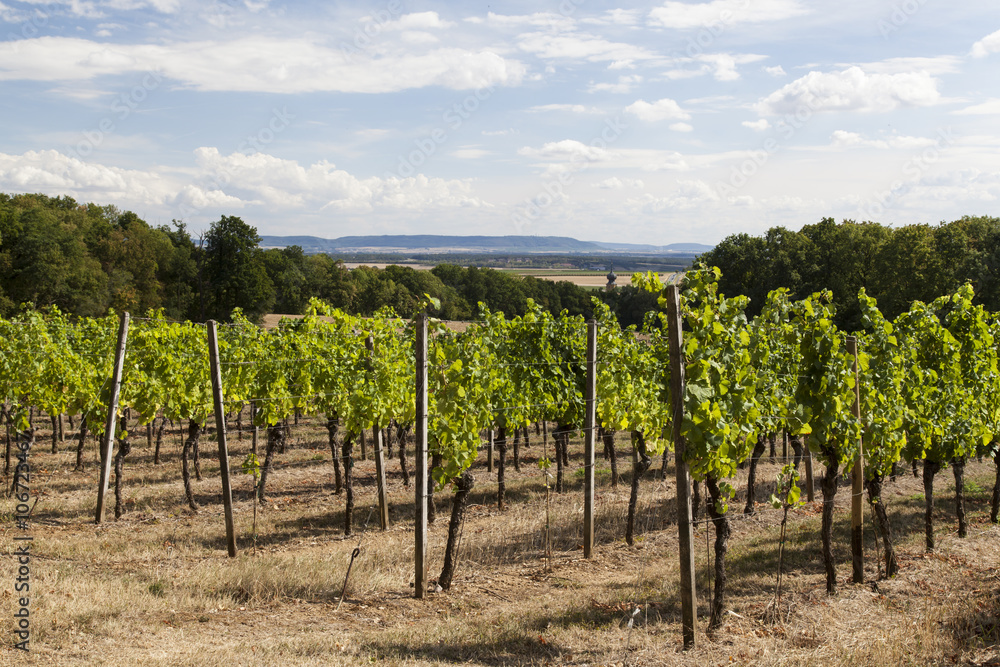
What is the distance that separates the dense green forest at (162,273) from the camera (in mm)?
38031

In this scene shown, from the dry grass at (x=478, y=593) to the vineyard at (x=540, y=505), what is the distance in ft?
0.16

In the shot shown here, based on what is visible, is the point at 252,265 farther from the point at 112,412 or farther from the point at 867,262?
the point at 867,262

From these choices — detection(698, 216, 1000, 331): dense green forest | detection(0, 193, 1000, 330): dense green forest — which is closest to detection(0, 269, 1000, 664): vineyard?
detection(0, 193, 1000, 330): dense green forest

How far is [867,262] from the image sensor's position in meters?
41.5

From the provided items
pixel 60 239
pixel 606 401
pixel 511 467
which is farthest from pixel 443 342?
pixel 60 239

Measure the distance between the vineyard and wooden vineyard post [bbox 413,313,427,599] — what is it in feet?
0.09

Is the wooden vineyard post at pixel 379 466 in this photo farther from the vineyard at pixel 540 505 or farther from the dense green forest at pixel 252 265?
the dense green forest at pixel 252 265

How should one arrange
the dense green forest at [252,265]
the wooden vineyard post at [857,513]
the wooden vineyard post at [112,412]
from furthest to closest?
1. the dense green forest at [252,265]
2. the wooden vineyard post at [112,412]
3. the wooden vineyard post at [857,513]

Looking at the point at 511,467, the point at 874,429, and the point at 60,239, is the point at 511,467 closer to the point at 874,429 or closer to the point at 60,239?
the point at 874,429

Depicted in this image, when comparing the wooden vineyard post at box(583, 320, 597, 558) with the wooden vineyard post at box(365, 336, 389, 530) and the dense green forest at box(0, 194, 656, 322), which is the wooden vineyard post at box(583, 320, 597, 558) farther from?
the dense green forest at box(0, 194, 656, 322)

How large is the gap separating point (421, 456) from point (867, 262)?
136 feet

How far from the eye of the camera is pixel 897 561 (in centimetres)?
929

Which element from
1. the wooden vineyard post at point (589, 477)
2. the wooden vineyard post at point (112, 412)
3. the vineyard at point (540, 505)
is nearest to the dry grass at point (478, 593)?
the vineyard at point (540, 505)

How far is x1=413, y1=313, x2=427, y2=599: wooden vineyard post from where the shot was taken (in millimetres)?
7941
